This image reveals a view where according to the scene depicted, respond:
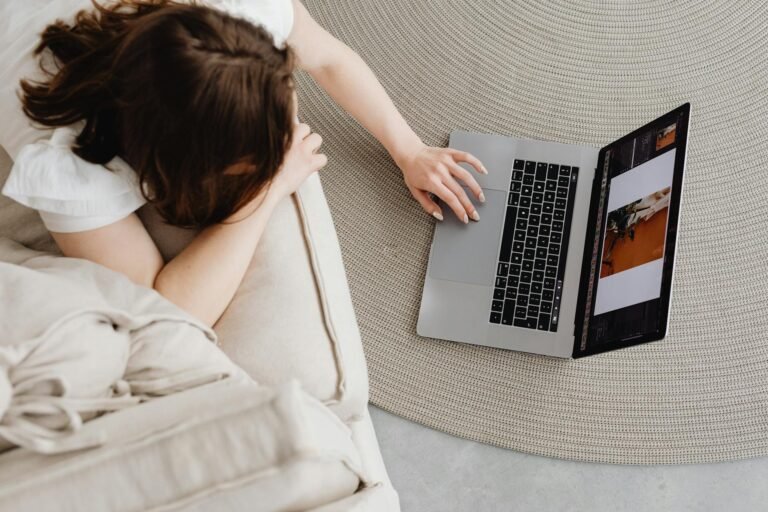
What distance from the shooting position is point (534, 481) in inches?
45.6

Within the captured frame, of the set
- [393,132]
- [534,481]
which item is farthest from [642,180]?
[534,481]

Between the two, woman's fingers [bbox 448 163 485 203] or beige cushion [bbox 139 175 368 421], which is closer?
beige cushion [bbox 139 175 368 421]

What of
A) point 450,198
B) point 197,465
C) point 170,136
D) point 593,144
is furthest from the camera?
point 593,144

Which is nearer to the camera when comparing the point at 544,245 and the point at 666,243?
the point at 666,243

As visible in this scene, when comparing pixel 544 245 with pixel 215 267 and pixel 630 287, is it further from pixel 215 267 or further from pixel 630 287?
pixel 215 267

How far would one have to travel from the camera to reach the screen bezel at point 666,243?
2.99 feet

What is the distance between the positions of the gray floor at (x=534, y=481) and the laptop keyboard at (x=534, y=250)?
0.22 m

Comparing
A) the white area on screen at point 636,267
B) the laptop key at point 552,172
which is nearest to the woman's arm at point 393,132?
the laptop key at point 552,172

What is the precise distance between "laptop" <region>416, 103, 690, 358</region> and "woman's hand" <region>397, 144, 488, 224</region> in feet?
0.10

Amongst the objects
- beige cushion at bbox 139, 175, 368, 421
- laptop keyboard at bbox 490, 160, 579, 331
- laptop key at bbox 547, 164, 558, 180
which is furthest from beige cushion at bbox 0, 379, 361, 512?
laptop key at bbox 547, 164, 558, 180

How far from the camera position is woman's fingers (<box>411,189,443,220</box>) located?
1157mm

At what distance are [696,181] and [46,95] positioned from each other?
0.97 metres

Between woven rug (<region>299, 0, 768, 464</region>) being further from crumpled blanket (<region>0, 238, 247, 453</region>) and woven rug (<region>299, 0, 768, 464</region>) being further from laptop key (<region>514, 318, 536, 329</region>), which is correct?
crumpled blanket (<region>0, 238, 247, 453</region>)

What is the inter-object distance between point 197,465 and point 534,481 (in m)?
0.69
